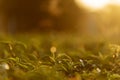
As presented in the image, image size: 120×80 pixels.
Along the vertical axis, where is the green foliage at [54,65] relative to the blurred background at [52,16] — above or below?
below

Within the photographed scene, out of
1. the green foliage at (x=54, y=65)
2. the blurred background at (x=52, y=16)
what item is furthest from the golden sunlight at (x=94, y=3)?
the green foliage at (x=54, y=65)

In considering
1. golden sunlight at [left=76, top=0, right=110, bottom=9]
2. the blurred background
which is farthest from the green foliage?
the blurred background

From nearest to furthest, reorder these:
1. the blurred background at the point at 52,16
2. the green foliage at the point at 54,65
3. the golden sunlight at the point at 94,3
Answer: the green foliage at the point at 54,65 → the golden sunlight at the point at 94,3 → the blurred background at the point at 52,16

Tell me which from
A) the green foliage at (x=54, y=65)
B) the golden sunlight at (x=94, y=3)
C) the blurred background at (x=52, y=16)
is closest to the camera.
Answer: the green foliage at (x=54, y=65)

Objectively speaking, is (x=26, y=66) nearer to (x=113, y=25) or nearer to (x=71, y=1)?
(x=113, y=25)

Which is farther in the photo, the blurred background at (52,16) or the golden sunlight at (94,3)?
the blurred background at (52,16)

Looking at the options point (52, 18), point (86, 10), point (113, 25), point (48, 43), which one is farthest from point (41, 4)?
point (48, 43)

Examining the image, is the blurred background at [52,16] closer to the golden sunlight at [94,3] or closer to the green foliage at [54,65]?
the golden sunlight at [94,3]

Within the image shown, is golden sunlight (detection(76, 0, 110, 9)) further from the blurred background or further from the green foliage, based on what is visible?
the green foliage
